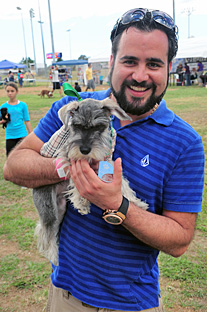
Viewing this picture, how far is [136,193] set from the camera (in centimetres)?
211

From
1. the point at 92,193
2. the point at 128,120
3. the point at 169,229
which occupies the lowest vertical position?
the point at 169,229

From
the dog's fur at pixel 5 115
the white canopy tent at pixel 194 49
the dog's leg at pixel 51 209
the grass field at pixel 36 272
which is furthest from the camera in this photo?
the white canopy tent at pixel 194 49

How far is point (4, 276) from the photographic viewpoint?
14.8ft

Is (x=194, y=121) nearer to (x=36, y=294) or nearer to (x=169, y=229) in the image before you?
(x=36, y=294)

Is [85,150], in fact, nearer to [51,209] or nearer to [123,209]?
[123,209]

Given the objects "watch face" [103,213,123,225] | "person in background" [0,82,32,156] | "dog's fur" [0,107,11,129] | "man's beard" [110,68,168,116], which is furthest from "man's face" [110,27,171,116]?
"dog's fur" [0,107,11,129]

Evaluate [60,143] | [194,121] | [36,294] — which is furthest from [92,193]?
[194,121]

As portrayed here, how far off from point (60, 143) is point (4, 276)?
315 cm

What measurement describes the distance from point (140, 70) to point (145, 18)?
0.37 m

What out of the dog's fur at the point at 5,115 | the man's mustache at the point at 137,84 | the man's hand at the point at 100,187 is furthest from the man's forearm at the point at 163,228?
the dog's fur at the point at 5,115

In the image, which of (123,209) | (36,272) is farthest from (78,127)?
(36,272)

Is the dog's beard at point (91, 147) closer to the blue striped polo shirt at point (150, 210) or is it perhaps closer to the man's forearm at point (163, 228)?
the blue striped polo shirt at point (150, 210)

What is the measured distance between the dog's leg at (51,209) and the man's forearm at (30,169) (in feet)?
1.73

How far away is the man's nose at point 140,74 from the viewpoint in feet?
6.93
